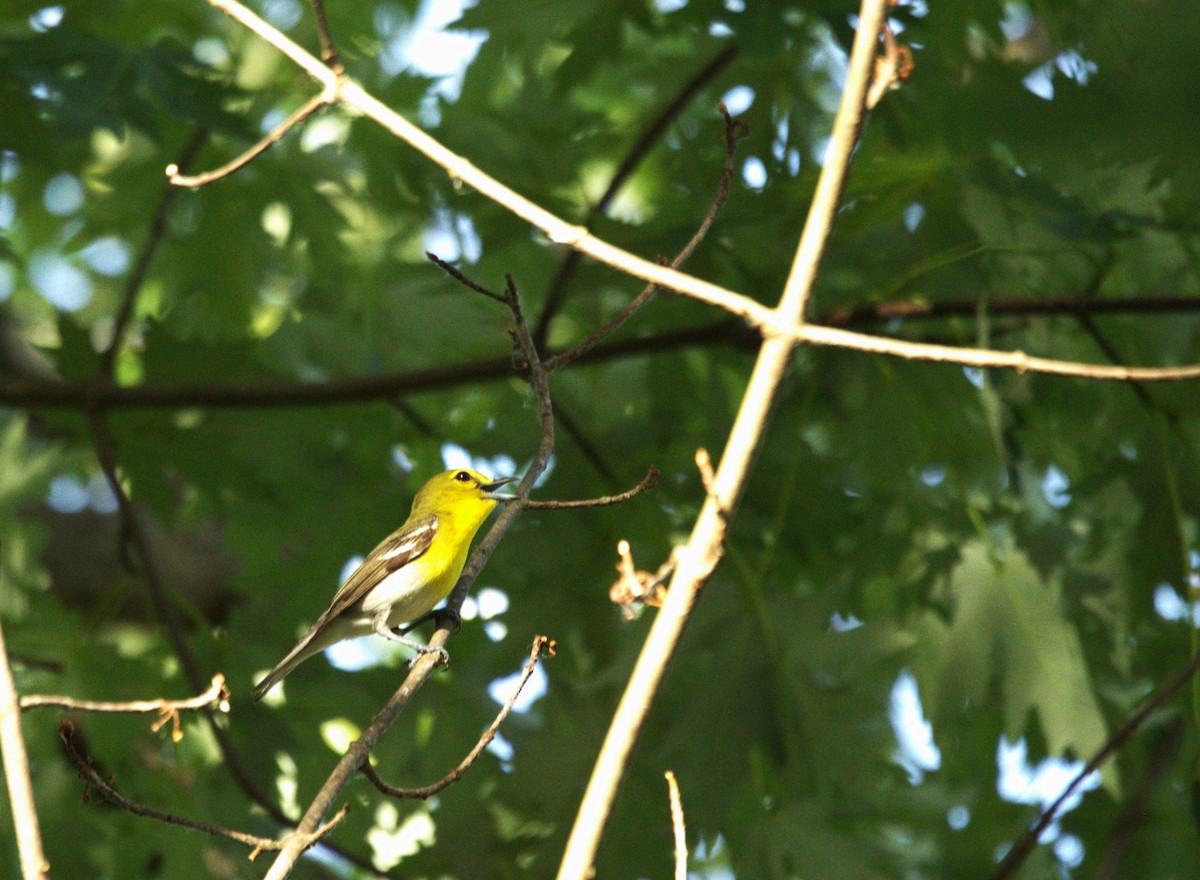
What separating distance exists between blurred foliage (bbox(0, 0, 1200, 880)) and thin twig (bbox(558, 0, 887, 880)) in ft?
6.61

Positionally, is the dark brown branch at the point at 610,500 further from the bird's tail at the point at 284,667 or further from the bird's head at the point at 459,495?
the bird's head at the point at 459,495

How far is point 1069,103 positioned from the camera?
119 inches

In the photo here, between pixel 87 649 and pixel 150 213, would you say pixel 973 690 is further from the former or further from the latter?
pixel 150 213

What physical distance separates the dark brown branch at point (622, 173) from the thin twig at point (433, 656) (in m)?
2.17

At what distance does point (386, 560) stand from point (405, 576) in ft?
0.31

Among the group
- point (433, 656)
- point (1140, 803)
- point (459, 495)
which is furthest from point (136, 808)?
point (1140, 803)

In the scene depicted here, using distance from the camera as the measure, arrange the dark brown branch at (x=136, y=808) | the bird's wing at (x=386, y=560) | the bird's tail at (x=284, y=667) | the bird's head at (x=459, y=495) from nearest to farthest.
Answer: the dark brown branch at (x=136, y=808), the bird's tail at (x=284, y=667), the bird's wing at (x=386, y=560), the bird's head at (x=459, y=495)

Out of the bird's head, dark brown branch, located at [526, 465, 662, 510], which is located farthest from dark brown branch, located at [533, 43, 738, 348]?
dark brown branch, located at [526, 465, 662, 510]

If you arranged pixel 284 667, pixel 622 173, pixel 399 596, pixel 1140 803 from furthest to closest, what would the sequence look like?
pixel 1140 803 → pixel 622 173 → pixel 399 596 → pixel 284 667

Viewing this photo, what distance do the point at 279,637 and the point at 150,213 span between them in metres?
2.75

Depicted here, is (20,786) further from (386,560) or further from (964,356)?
(386,560)

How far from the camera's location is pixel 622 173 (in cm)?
501

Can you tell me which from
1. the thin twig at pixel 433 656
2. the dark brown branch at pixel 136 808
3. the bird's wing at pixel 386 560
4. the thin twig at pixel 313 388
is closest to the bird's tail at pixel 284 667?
the bird's wing at pixel 386 560

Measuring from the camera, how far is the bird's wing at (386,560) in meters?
3.70
